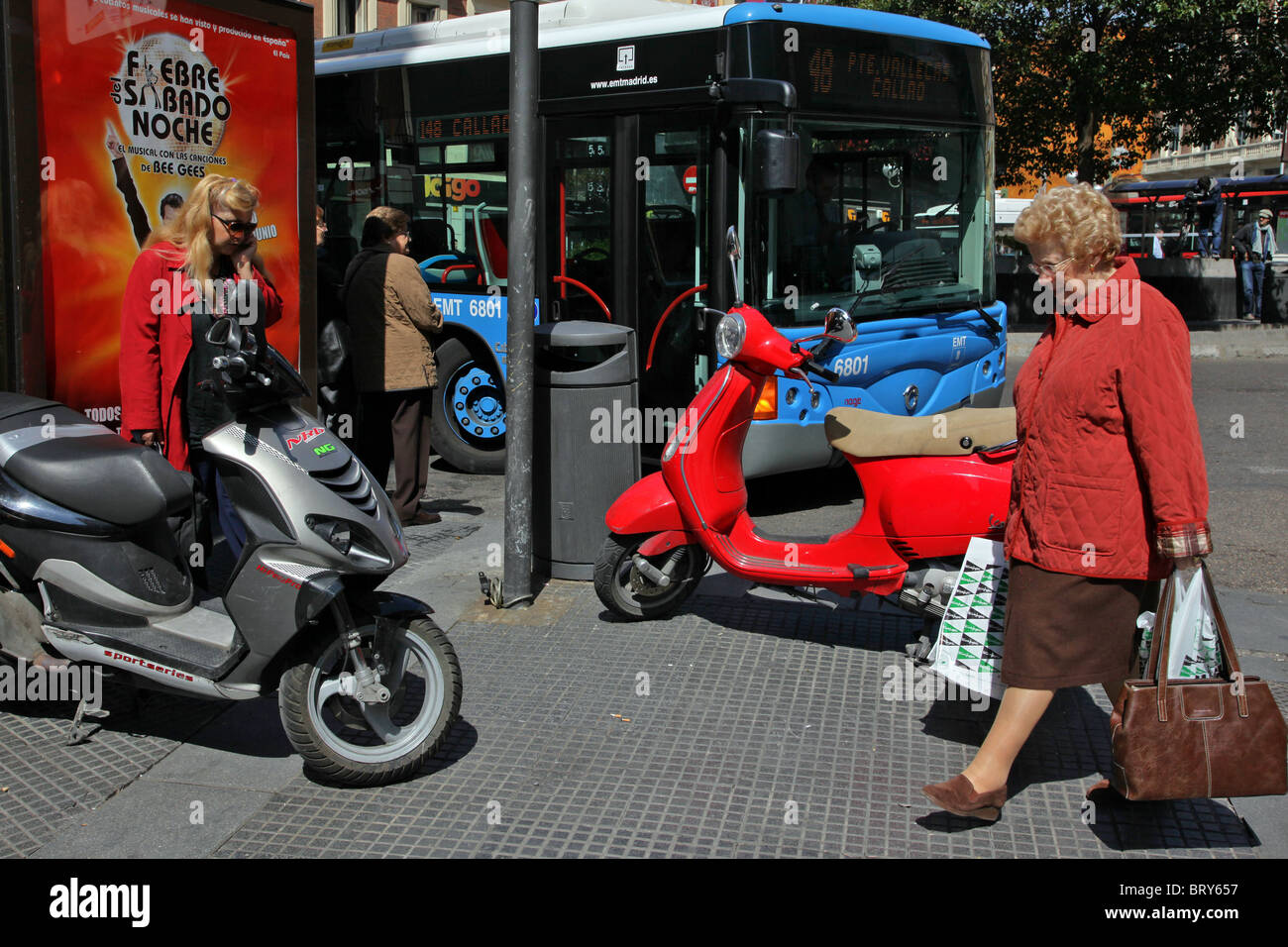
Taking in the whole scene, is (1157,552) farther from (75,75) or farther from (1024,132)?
(1024,132)

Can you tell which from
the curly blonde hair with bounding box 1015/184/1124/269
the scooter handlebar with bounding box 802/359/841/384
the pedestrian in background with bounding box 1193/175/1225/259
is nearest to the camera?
the curly blonde hair with bounding box 1015/184/1124/269

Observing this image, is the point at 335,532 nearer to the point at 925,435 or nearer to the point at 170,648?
the point at 170,648

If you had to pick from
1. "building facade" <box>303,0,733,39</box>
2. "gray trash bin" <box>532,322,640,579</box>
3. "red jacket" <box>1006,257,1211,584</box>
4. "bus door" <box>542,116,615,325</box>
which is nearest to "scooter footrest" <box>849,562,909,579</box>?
"red jacket" <box>1006,257,1211,584</box>

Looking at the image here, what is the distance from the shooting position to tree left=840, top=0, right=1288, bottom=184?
18.8 m

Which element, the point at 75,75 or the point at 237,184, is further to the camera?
the point at 75,75

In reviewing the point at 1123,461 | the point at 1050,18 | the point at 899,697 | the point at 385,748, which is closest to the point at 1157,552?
the point at 1123,461

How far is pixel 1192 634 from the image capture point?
334 cm

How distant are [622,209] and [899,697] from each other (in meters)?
4.17

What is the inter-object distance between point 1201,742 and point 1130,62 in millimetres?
18508

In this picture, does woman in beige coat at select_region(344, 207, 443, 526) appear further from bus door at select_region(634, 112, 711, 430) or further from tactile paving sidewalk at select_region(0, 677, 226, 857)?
tactile paving sidewalk at select_region(0, 677, 226, 857)

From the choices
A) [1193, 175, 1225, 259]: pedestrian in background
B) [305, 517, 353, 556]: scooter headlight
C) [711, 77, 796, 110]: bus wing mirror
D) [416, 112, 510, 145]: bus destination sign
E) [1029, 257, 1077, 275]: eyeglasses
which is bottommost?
[305, 517, 353, 556]: scooter headlight

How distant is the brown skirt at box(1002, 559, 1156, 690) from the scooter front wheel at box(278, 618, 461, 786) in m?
1.74

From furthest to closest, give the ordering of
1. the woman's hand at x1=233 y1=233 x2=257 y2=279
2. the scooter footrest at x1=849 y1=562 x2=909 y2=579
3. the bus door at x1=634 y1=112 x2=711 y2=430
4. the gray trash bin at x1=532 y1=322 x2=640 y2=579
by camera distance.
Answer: the bus door at x1=634 y1=112 x2=711 y2=430 → the gray trash bin at x1=532 y1=322 x2=640 y2=579 → the scooter footrest at x1=849 y1=562 x2=909 y2=579 → the woman's hand at x1=233 y1=233 x2=257 y2=279

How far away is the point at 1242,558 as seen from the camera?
21.9 feet
